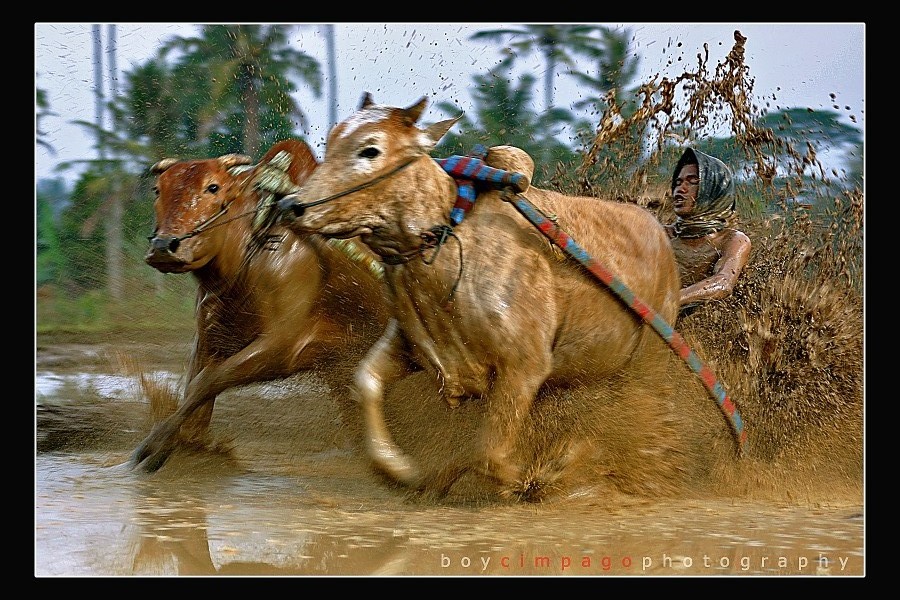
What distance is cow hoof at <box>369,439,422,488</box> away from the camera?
19.8 feet

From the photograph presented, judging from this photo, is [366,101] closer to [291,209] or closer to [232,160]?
[291,209]

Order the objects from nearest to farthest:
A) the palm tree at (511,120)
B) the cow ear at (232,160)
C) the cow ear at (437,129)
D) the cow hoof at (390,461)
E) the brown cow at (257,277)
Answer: the cow hoof at (390,461) < the cow ear at (437,129) < the brown cow at (257,277) < the cow ear at (232,160) < the palm tree at (511,120)

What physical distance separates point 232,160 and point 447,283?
158 centimetres

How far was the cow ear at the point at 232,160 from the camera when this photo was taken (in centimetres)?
688

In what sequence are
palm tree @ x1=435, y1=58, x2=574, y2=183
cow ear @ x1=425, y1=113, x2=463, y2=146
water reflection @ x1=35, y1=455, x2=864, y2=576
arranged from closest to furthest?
water reflection @ x1=35, y1=455, x2=864, y2=576 < cow ear @ x1=425, y1=113, x2=463, y2=146 < palm tree @ x1=435, y1=58, x2=574, y2=183

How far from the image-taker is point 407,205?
6027 mm

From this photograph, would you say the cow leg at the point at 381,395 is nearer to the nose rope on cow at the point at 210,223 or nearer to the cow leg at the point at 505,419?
the cow leg at the point at 505,419

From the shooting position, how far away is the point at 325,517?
618 cm

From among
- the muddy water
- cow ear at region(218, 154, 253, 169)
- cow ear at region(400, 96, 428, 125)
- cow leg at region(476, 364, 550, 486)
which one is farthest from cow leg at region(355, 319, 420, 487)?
cow ear at region(218, 154, 253, 169)

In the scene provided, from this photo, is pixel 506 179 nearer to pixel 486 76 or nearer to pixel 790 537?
pixel 486 76

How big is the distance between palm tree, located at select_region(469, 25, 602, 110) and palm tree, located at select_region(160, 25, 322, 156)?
3.51 ft

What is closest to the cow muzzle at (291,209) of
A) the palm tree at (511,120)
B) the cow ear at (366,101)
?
the cow ear at (366,101)

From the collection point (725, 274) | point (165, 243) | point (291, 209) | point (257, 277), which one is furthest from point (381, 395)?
point (725, 274)

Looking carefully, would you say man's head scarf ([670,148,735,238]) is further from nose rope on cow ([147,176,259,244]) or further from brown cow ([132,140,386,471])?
nose rope on cow ([147,176,259,244])
